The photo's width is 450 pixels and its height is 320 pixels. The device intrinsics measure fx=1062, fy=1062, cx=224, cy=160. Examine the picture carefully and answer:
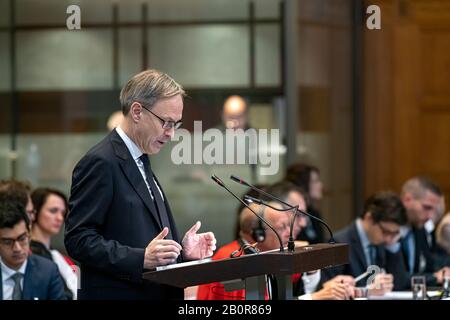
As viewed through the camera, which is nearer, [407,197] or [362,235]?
[362,235]

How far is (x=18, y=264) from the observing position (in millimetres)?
5434

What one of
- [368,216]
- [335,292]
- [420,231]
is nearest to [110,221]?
[335,292]

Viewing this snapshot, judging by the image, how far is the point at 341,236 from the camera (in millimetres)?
6770

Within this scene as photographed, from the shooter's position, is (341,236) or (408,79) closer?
(341,236)

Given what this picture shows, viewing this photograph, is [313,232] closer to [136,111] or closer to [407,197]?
[407,197]

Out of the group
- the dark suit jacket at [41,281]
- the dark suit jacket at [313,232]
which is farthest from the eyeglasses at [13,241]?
the dark suit jacket at [313,232]

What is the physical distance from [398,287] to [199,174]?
2.26m

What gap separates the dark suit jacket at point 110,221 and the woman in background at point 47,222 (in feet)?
7.49

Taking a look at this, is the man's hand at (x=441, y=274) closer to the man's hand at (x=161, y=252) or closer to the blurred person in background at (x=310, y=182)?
the blurred person in background at (x=310, y=182)

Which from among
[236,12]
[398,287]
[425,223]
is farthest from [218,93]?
[398,287]

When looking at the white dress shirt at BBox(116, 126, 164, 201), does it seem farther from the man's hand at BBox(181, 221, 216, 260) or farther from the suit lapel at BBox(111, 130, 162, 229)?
the man's hand at BBox(181, 221, 216, 260)

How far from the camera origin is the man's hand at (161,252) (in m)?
3.73

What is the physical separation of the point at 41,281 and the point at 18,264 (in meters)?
0.16

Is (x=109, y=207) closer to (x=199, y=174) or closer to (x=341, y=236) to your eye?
(x=341, y=236)
